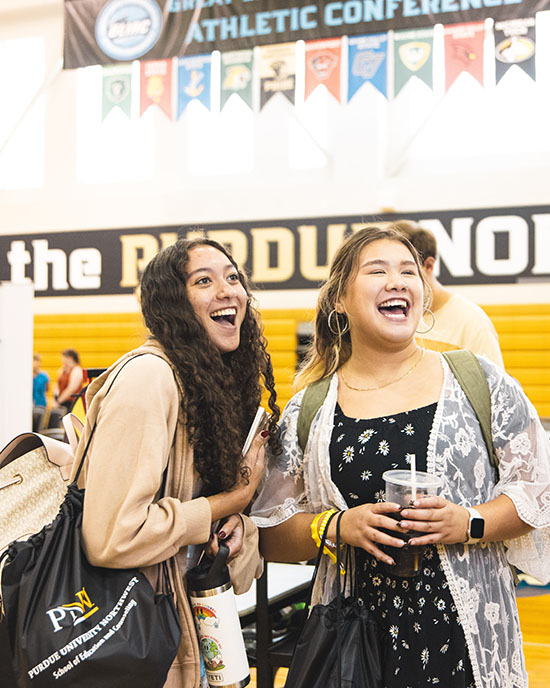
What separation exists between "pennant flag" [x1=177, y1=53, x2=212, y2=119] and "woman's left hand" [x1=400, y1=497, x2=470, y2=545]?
7487 millimetres

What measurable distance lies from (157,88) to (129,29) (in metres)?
1.87

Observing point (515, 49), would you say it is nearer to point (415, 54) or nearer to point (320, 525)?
point (415, 54)

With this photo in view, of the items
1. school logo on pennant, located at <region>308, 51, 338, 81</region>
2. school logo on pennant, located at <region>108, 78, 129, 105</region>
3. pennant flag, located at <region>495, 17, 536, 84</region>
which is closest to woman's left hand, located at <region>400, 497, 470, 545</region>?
pennant flag, located at <region>495, 17, 536, 84</region>

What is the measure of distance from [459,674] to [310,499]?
0.51 meters

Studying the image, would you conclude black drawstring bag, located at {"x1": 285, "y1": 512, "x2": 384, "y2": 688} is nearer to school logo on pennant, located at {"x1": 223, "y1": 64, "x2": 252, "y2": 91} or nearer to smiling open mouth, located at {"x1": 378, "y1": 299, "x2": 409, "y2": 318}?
smiling open mouth, located at {"x1": 378, "y1": 299, "x2": 409, "y2": 318}

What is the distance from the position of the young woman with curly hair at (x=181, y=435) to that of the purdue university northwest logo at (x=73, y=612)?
0.07 metres

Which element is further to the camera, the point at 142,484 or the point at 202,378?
the point at 202,378

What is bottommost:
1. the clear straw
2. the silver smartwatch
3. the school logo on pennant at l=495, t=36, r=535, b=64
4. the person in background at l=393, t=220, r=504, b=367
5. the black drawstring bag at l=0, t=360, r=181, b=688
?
the black drawstring bag at l=0, t=360, r=181, b=688

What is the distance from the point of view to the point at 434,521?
5.24 ft

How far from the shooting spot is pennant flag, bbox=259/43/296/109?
8414 mm

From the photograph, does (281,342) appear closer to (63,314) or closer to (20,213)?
(63,314)

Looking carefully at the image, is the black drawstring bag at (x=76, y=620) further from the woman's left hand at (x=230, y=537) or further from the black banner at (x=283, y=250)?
the black banner at (x=283, y=250)

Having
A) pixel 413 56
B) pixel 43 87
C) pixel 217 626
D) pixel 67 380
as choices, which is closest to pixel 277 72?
pixel 413 56

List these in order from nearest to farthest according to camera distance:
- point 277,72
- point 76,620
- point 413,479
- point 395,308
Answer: point 76,620 → point 413,479 → point 395,308 → point 277,72
